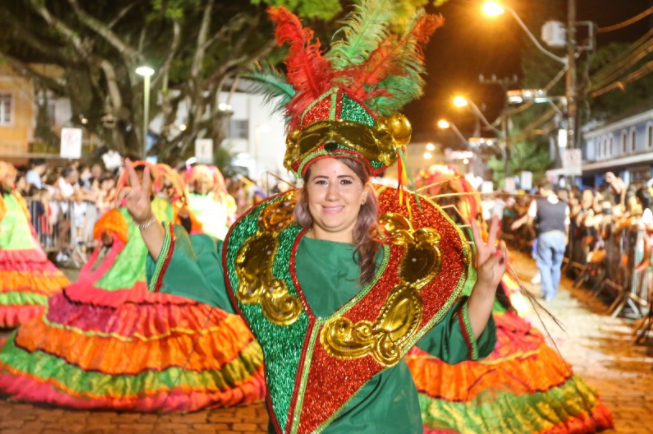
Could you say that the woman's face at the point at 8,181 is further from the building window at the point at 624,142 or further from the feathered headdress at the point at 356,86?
the building window at the point at 624,142

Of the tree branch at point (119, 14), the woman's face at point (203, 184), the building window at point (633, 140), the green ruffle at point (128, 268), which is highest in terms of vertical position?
the tree branch at point (119, 14)

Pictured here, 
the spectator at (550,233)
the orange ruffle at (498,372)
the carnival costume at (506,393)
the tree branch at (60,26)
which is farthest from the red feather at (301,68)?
the tree branch at (60,26)

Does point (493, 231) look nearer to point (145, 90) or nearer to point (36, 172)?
point (36, 172)

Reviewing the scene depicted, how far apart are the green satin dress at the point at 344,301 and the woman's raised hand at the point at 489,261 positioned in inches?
8.0

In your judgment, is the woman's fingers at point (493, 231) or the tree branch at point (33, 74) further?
the tree branch at point (33, 74)

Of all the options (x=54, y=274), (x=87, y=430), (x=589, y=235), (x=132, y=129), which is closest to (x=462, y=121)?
(x=132, y=129)

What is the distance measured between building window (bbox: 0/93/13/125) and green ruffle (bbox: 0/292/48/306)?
3403 cm

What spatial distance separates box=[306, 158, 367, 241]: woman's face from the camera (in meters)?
3.24

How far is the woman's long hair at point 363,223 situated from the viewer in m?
3.26

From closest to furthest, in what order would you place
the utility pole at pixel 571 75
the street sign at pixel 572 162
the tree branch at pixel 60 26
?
the street sign at pixel 572 162 → the utility pole at pixel 571 75 → the tree branch at pixel 60 26

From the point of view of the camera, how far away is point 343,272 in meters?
3.25

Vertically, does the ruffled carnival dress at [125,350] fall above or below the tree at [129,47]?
below

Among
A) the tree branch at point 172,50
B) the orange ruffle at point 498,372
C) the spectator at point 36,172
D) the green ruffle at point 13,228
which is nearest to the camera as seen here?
the orange ruffle at point 498,372

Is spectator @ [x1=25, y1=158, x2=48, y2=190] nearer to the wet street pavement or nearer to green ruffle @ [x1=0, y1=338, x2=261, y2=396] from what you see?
green ruffle @ [x1=0, y1=338, x2=261, y2=396]
